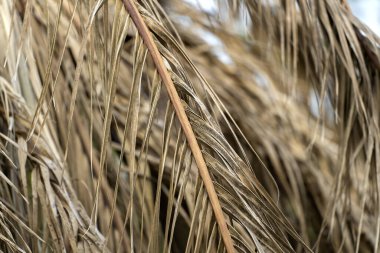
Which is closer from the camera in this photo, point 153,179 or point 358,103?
point 358,103

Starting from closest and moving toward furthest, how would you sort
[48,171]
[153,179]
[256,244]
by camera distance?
[256,244]
[48,171]
[153,179]

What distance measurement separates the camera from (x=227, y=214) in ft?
4.28

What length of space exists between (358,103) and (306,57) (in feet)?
0.56

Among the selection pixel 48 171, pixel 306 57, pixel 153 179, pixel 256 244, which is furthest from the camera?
pixel 153 179

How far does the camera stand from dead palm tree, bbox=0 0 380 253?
1309mm

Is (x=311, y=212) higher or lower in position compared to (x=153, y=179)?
lower

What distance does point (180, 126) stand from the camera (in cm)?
129

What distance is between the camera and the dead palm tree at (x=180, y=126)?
4.29 ft

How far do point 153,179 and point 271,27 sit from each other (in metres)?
0.59

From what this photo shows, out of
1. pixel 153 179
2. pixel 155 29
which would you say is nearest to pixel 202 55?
pixel 153 179

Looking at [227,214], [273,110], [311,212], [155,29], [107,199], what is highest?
[155,29]

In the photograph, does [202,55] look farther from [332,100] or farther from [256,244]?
[256,244]

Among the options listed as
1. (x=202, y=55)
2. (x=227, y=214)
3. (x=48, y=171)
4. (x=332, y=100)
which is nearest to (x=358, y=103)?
(x=332, y=100)

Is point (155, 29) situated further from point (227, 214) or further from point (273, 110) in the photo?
point (273, 110)
